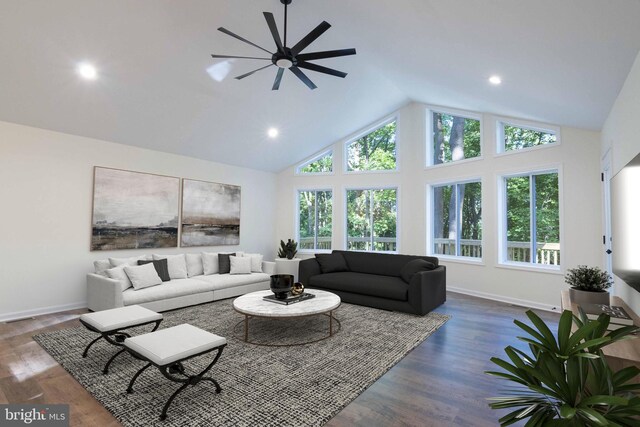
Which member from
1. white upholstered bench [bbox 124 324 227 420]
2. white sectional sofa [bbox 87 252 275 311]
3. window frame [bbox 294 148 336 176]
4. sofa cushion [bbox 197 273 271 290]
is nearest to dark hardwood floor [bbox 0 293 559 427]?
white upholstered bench [bbox 124 324 227 420]

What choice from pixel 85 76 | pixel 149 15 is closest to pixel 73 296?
pixel 85 76

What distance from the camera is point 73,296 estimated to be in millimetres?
4688

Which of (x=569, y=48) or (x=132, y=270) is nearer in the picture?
(x=569, y=48)

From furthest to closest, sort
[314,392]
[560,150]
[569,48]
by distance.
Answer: [560,150] → [569,48] → [314,392]

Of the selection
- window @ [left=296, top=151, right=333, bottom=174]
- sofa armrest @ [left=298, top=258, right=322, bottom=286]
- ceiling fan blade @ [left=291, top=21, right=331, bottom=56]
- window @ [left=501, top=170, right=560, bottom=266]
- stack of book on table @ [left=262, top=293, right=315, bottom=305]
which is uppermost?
ceiling fan blade @ [left=291, top=21, right=331, bottom=56]

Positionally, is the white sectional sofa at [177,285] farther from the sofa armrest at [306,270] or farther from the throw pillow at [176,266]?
the sofa armrest at [306,270]

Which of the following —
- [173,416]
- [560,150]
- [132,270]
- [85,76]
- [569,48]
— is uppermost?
[85,76]

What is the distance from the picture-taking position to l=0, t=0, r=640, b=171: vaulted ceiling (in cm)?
265

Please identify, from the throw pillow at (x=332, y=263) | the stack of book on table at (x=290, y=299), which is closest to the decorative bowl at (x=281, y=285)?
the stack of book on table at (x=290, y=299)

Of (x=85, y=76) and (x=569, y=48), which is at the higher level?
(x=85, y=76)

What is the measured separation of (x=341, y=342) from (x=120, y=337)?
2.16 m

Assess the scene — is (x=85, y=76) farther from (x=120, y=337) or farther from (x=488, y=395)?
(x=488, y=395)

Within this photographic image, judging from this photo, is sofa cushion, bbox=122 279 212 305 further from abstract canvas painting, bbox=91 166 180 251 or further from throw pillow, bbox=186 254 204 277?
abstract canvas painting, bbox=91 166 180 251

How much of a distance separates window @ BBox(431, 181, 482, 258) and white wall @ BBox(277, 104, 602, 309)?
256mm
